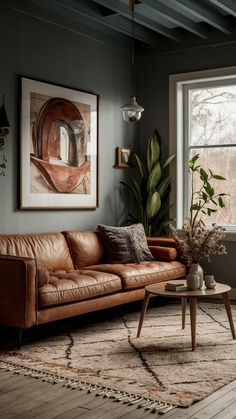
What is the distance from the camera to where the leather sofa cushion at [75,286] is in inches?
169

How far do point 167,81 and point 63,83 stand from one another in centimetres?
150

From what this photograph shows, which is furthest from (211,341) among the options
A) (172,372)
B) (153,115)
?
(153,115)

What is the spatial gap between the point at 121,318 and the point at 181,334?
2.67 feet

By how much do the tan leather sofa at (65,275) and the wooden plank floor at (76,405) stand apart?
A: 0.87 meters

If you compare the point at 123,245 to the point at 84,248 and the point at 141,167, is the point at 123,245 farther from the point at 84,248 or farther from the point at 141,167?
the point at 141,167

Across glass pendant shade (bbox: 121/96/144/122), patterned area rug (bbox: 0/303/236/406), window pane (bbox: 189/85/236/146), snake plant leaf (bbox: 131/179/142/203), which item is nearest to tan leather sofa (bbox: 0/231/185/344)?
patterned area rug (bbox: 0/303/236/406)

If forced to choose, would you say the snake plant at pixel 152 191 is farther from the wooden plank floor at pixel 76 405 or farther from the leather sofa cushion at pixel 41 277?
the wooden plank floor at pixel 76 405

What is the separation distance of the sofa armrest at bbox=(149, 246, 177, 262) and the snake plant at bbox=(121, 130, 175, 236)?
628mm

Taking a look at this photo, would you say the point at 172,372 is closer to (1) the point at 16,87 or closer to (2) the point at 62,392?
(2) the point at 62,392

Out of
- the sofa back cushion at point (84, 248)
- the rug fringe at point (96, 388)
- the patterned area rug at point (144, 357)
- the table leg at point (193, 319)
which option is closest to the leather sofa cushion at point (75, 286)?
the patterned area rug at point (144, 357)

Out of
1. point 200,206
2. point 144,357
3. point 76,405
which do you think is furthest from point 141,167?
point 76,405

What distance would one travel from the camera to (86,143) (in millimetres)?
6184

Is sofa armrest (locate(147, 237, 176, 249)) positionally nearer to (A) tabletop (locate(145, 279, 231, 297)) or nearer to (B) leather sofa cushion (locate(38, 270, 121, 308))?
(B) leather sofa cushion (locate(38, 270, 121, 308))

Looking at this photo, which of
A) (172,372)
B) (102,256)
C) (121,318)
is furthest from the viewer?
(102,256)
